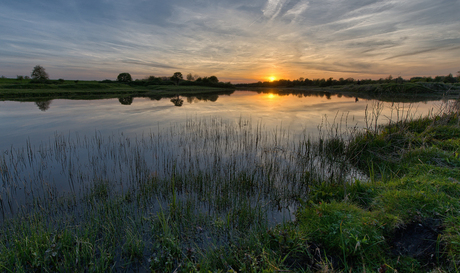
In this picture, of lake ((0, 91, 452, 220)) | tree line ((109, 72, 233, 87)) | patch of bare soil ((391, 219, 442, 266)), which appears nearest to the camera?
patch of bare soil ((391, 219, 442, 266))

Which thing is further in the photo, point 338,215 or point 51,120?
point 51,120

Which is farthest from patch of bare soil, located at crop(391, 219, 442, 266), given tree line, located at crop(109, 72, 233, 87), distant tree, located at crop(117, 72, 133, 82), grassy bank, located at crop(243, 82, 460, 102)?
distant tree, located at crop(117, 72, 133, 82)

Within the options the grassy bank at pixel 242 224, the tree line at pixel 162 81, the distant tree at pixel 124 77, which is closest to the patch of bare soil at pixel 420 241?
the grassy bank at pixel 242 224

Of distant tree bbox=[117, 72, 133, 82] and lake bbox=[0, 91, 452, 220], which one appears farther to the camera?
distant tree bbox=[117, 72, 133, 82]

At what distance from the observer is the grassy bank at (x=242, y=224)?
257 cm

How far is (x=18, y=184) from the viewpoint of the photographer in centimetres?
542

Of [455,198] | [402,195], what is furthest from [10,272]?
[455,198]

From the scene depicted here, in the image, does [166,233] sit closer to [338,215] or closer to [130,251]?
[130,251]

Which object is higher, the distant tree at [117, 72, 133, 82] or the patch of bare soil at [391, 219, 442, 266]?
the distant tree at [117, 72, 133, 82]

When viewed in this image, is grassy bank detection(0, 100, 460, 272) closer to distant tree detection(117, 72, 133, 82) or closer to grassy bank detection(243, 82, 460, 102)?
grassy bank detection(243, 82, 460, 102)

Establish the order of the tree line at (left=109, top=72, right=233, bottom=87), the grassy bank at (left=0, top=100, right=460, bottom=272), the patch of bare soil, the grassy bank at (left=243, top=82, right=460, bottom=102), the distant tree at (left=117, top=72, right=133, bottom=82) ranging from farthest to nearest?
the distant tree at (left=117, top=72, right=133, bottom=82) < the tree line at (left=109, top=72, right=233, bottom=87) < the grassy bank at (left=243, top=82, right=460, bottom=102) < the grassy bank at (left=0, top=100, right=460, bottom=272) < the patch of bare soil

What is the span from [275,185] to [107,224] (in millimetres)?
3980

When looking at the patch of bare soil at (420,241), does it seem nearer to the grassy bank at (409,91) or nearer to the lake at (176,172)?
the lake at (176,172)

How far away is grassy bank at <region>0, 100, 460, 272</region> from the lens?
2568 mm
